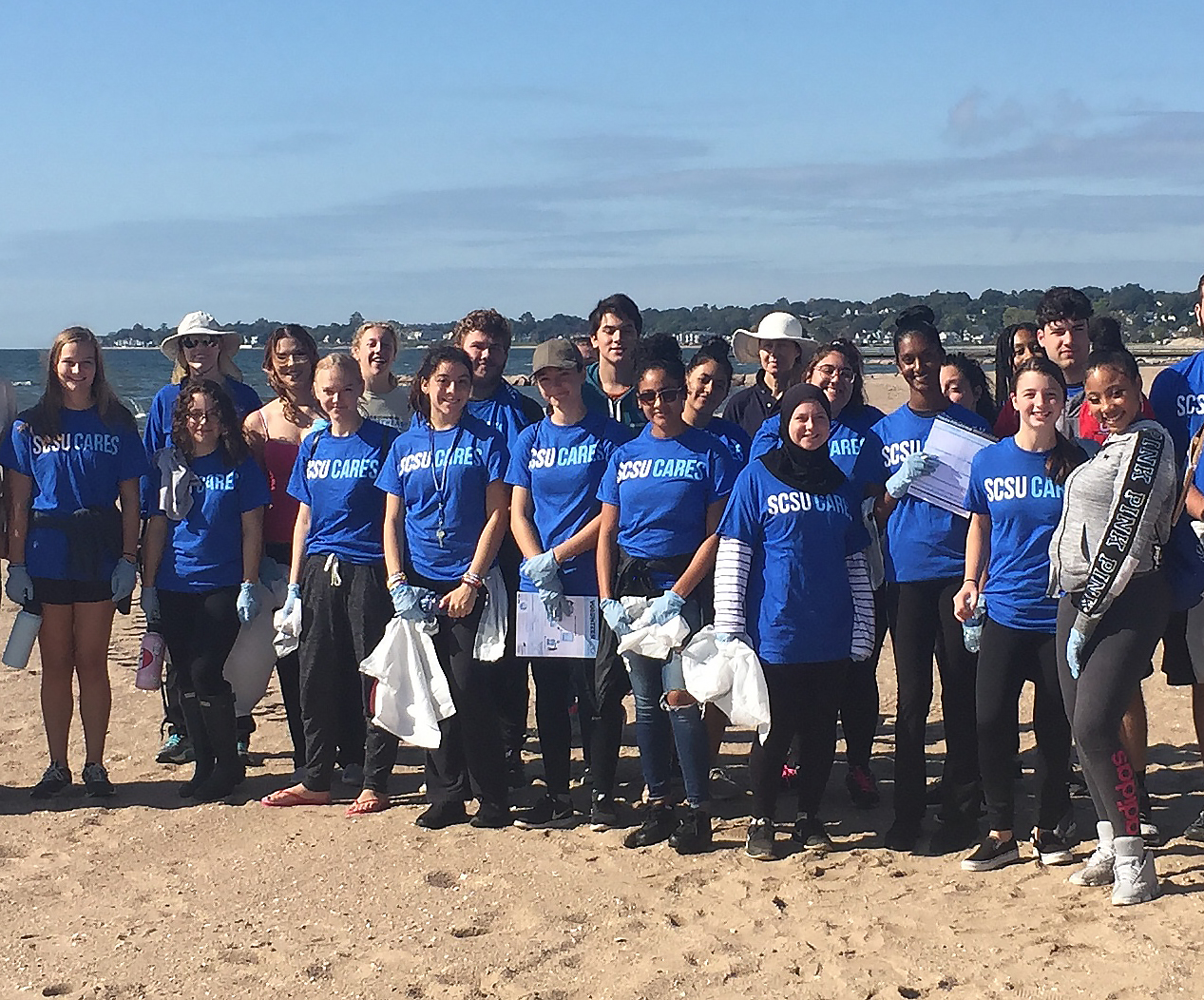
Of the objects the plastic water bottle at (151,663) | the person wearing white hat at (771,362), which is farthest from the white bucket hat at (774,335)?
the plastic water bottle at (151,663)

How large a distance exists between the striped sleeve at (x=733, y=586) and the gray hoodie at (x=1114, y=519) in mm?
1175

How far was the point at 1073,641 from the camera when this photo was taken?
494cm

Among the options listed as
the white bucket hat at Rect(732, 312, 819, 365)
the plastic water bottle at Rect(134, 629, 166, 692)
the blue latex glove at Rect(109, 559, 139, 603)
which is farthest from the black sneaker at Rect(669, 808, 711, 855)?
the blue latex glove at Rect(109, 559, 139, 603)

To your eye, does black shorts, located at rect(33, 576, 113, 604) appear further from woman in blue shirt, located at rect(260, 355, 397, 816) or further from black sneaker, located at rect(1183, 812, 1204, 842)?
black sneaker, located at rect(1183, 812, 1204, 842)

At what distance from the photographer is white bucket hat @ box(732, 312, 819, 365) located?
6805 mm

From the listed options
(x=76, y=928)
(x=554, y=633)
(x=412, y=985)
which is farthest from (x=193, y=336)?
(x=412, y=985)

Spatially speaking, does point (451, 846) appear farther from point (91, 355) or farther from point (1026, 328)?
point (1026, 328)

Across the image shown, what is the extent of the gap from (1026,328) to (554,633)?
2.77 meters

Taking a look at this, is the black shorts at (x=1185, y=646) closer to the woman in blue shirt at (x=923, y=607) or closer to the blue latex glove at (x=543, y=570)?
the woman in blue shirt at (x=923, y=607)

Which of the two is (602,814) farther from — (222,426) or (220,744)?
(222,426)

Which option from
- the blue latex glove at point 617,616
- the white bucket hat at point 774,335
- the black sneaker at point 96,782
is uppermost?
the white bucket hat at point 774,335

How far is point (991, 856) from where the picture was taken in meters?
5.36

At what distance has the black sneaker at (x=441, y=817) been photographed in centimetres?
616

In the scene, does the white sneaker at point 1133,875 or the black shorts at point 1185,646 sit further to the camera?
→ the black shorts at point 1185,646
